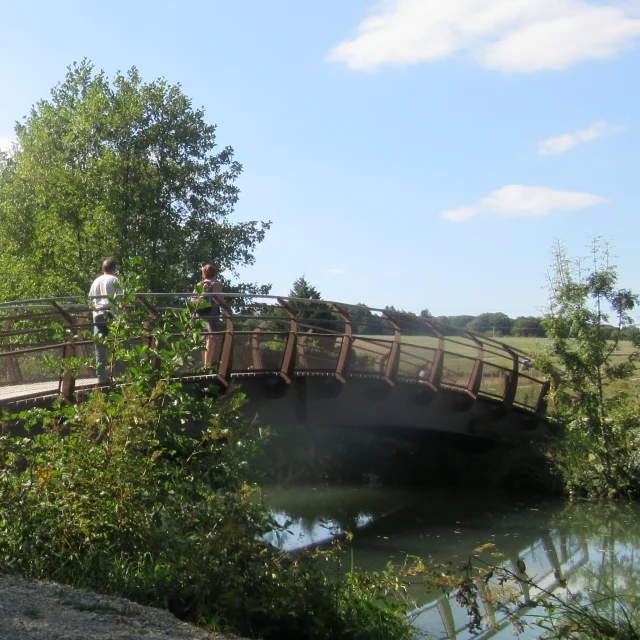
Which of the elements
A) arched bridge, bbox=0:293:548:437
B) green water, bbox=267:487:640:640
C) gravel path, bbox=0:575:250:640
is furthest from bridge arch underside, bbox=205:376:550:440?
gravel path, bbox=0:575:250:640

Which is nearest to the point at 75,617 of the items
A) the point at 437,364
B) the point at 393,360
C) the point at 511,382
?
the point at 393,360

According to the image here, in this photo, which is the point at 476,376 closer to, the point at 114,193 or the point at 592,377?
the point at 592,377

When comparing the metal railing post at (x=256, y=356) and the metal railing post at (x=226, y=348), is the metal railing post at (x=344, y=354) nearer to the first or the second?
the metal railing post at (x=256, y=356)

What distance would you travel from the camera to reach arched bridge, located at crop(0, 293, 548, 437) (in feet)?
40.5

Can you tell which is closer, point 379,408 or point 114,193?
point 379,408

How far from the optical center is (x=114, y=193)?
29.1 metres

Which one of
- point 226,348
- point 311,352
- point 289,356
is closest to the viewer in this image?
point 226,348

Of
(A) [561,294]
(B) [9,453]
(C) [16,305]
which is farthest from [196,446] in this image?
(A) [561,294]

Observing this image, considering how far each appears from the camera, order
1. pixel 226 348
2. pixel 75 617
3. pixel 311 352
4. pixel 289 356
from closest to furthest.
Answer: pixel 75 617 < pixel 226 348 < pixel 289 356 < pixel 311 352

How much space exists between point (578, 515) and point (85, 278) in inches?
680

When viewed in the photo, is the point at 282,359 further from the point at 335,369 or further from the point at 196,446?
the point at 196,446

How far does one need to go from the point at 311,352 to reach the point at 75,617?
963cm

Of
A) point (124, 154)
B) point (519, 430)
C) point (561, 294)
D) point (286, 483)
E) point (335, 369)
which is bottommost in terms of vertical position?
point (286, 483)

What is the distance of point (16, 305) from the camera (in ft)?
38.2
